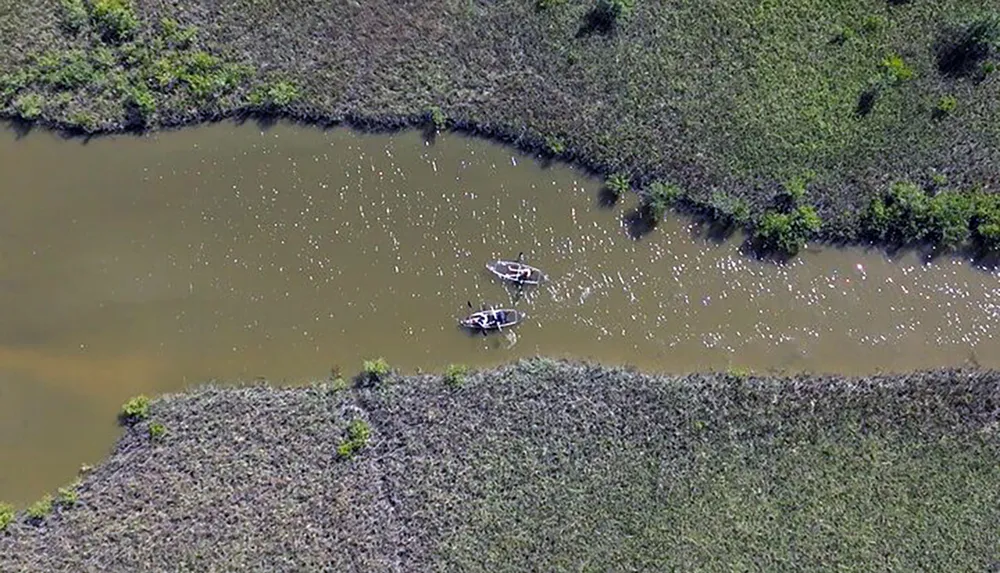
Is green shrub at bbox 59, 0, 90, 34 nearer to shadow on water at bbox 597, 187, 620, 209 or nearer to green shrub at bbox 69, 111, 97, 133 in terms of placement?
green shrub at bbox 69, 111, 97, 133

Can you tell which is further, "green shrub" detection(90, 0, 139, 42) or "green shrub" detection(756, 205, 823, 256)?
"green shrub" detection(90, 0, 139, 42)

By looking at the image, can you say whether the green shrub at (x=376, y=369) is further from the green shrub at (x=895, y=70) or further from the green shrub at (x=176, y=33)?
the green shrub at (x=895, y=70)

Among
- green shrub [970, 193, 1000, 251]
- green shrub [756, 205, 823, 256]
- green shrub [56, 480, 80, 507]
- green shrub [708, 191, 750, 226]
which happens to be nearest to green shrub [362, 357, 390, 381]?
green shrub [56, 480, 80, 507]

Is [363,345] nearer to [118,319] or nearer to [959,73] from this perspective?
[118,319]

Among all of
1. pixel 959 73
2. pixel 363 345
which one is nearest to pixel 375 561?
pixel 363 345

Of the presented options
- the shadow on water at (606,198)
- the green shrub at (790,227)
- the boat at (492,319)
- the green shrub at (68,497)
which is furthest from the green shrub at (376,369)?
the green shrub at (790,227)

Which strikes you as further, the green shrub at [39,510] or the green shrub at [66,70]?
the green shrub at [66,70]

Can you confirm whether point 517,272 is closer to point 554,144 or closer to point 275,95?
point 554,144
